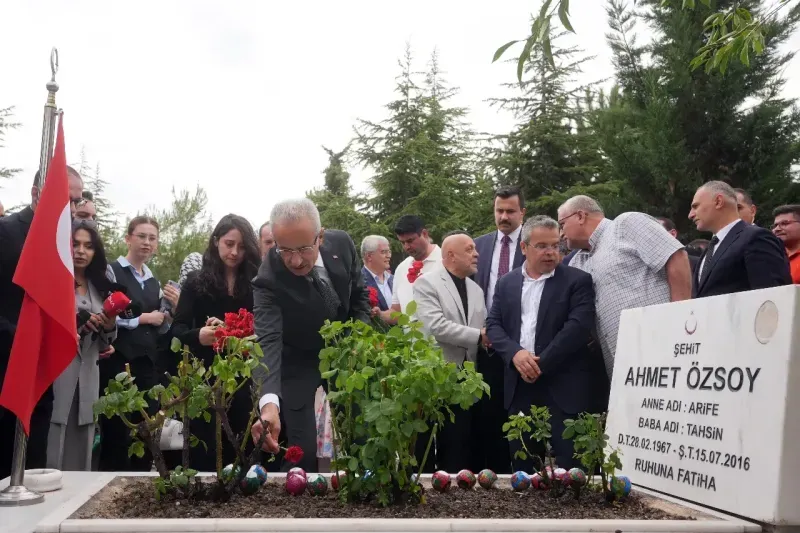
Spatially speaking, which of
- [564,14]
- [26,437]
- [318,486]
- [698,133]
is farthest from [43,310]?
[698,133]

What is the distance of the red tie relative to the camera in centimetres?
618

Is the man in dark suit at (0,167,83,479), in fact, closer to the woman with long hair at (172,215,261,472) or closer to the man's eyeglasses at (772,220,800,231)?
the woman with long hair at (172,215,261,472)

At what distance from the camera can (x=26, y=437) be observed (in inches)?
120

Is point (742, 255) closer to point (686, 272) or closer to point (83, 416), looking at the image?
point (686, 272)

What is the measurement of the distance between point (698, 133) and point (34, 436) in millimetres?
12724

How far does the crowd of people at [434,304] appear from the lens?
14.0ft

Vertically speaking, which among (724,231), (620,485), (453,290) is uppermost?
(724,231)

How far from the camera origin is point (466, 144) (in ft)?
97.0

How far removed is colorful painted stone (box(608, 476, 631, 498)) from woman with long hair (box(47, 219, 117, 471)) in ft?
11.2

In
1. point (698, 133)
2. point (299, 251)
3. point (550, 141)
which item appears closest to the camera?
point (299, 251)

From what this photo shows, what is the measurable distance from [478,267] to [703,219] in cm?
185

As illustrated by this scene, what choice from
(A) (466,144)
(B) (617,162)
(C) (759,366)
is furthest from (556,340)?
(A) (466,144)

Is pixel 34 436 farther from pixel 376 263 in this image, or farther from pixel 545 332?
pixel 376 263

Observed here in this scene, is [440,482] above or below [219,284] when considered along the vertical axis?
below
